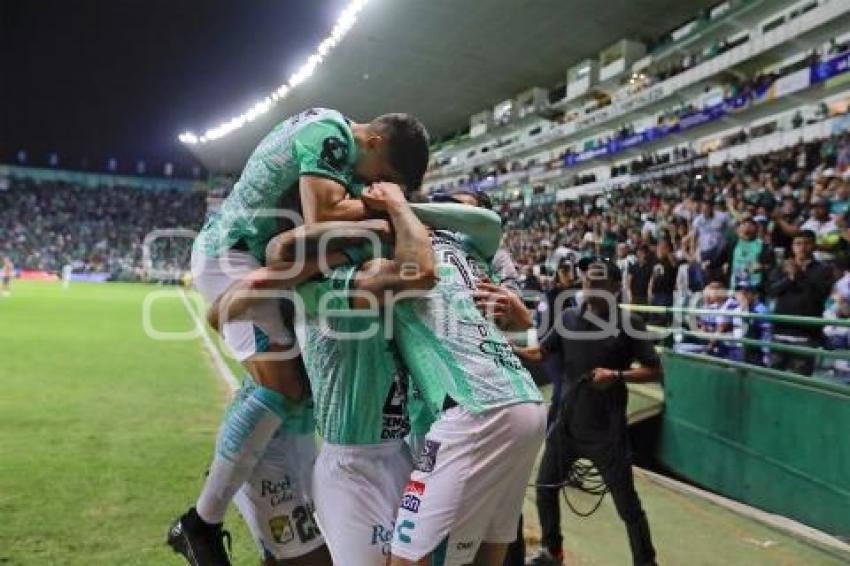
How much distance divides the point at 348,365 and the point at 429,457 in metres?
0.40

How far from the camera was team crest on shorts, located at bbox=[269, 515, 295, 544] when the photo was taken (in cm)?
301

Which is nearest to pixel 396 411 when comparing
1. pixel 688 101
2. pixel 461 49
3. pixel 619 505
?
pixel 619 505

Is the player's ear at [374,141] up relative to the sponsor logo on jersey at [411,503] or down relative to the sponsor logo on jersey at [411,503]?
up

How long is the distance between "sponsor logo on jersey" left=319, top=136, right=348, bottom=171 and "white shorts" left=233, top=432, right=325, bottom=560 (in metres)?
1.15

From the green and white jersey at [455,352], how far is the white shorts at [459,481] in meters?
0.05

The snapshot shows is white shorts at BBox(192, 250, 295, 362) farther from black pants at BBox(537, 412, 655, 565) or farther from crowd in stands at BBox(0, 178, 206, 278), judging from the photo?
crowd in stands at BBox(0, 178, 206, 278)

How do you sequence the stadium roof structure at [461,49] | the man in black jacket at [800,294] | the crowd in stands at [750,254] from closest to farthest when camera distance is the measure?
1. the man in black jacket at [800,294]
2. the crowd in stands at [750,254]
3. the stadium roof structure at [461,49]

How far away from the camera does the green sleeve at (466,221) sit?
258 cm

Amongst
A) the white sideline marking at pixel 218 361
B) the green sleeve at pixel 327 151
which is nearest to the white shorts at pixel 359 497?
the green sleeve at pixel 327 151

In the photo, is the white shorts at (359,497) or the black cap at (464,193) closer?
the white shorts at (359,497)

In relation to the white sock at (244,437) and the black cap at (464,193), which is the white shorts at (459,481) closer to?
the white sock at (244,437)

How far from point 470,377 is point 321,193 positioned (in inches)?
32.6

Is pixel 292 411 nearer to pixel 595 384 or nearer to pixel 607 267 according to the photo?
pixel 595 384

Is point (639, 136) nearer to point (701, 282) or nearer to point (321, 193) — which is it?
point (701, 282)
